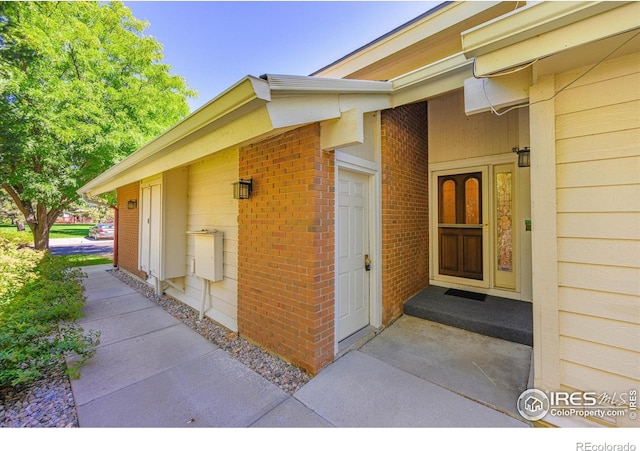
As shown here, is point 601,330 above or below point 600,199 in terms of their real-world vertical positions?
below

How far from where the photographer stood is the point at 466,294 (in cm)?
427

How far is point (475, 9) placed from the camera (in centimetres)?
354

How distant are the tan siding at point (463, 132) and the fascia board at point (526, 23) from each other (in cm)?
285

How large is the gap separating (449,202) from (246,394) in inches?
170

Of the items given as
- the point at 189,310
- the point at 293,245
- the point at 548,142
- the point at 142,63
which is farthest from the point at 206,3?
the point at 142,63

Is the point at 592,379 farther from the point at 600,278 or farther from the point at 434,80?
the point at 434,80

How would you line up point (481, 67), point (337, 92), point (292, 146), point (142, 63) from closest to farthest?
point (481, 67), point (337, 92), point (292, 146), point (142, 63)

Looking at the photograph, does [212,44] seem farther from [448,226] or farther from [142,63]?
[142,63]

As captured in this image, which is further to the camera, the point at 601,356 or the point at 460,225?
the point at 460,225

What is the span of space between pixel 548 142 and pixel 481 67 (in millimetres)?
759

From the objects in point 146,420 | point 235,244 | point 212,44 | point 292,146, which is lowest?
point 146,420

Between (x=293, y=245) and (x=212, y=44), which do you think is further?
(x=212, y=44)

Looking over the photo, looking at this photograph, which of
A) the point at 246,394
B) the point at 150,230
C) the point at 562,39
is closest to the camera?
the point at 562,39

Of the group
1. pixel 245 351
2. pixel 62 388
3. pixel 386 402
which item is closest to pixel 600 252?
pixel 386 402
